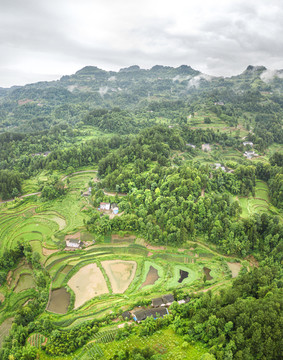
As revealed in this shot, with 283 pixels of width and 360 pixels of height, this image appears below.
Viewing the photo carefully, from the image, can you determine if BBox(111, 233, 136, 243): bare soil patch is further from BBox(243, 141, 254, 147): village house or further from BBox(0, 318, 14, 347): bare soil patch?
BBox(243, 141, 254, 147): village house

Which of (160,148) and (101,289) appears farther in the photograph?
(160,148)

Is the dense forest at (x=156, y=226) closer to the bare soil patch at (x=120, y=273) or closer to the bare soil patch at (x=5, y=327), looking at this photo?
the bare soil patch at (x=5, y=327)

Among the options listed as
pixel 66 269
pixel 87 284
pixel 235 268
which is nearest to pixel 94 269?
pixel 87 284

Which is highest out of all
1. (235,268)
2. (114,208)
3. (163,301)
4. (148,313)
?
(114,208)

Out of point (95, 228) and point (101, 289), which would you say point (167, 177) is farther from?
point (101, 289)

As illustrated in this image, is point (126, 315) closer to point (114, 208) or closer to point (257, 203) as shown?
point (114, 208)

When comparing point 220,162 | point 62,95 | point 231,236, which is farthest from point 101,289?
point 62,95

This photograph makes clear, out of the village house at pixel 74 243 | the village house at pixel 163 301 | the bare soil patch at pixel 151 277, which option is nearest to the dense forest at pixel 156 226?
the village house at pixel 74 243
